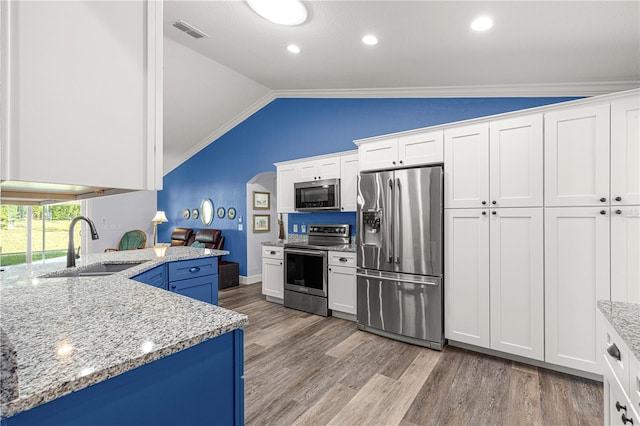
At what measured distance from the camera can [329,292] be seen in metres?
3.68

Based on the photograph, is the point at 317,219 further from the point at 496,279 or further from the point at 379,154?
the point at 496,279

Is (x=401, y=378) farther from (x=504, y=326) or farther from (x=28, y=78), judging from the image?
(x=28, y=78)

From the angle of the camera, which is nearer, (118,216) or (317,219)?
(317,219)

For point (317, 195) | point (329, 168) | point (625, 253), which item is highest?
point (329, 168)

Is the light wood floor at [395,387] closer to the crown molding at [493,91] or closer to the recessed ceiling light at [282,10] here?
the crown molding at [493,91]

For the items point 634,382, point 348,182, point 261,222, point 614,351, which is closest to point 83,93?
point 634,382

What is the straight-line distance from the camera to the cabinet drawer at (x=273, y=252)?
4.20m

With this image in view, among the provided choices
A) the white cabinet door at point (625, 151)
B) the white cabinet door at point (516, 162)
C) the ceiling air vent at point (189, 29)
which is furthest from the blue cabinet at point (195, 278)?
the white cabinet door at point (625, 151)

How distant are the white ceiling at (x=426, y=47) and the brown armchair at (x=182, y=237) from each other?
133 inches

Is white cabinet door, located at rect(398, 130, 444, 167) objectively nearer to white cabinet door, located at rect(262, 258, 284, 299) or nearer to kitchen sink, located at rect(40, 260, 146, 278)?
white cabinet door, located at rect(262, 258, 284, 299)

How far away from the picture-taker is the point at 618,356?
1.07m

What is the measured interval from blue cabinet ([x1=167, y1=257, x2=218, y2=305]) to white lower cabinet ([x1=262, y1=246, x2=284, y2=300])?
1.31 m

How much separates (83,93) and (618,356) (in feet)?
6.15

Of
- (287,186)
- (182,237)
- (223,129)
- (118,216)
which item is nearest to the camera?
(287,186)
